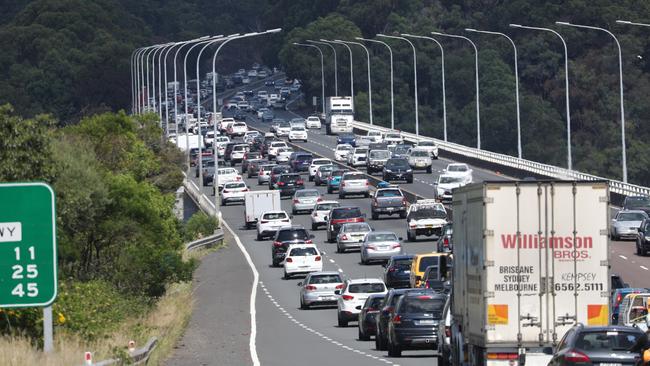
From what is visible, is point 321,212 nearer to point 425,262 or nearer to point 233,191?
point 233,191

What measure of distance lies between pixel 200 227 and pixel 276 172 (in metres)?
17.3

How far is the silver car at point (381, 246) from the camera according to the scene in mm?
59312

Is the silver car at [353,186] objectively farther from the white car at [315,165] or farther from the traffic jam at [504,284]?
the traffic jam at [504,284]

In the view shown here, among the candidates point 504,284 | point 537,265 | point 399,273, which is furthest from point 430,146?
point 504,284

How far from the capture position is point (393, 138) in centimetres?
11806

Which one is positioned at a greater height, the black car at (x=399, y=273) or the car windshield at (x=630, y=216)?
the car windshield at (x=630, y=216)

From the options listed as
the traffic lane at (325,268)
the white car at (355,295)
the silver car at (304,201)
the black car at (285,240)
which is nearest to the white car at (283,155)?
the traffic lane at (325,268)

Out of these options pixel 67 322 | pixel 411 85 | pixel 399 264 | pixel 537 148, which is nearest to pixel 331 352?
pixel 67 322

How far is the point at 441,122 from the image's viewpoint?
16800cm

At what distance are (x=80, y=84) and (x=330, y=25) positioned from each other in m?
28.1

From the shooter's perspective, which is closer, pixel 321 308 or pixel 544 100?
pixel 321 308

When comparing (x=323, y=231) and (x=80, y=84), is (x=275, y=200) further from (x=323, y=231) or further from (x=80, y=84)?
(x=80, y=84)

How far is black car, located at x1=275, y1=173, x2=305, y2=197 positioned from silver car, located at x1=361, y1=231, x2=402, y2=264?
30.7m

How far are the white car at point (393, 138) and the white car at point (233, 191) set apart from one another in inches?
957
